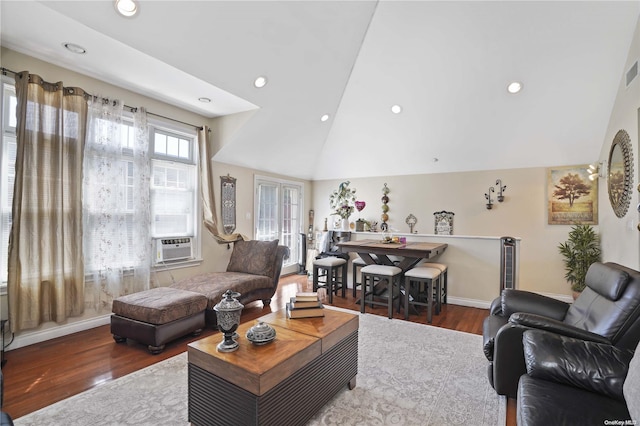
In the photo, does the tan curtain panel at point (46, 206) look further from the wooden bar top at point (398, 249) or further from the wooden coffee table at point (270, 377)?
the wooden bar top at point (398, 249)

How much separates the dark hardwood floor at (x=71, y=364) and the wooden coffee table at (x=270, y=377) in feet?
3.84

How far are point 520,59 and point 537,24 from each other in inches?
16.8

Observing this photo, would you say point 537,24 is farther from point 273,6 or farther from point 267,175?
point 267,175

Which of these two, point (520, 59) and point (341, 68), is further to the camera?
point (341, 68)

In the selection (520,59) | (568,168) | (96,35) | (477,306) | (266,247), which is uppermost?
(520,59)

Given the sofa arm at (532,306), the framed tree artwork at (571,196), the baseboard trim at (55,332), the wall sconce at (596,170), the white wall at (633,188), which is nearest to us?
the sofa arm at (532,306)

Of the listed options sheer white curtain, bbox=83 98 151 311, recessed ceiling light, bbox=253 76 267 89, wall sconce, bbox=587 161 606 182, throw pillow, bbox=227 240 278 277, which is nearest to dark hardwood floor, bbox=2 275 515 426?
sheer white curtain, bbox=83 98 151 311

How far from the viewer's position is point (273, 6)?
113 inches

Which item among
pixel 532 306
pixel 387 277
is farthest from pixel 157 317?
pixel 532 306

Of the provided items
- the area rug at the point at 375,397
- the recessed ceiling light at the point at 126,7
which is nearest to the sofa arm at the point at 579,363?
the area rug at the point at 375,397

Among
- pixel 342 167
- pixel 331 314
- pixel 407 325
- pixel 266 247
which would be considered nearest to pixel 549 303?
pixel 407 325

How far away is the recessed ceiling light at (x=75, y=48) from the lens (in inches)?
109

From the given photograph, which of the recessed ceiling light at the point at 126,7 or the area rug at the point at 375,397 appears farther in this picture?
the recessed ceiling light at the point at 126,7

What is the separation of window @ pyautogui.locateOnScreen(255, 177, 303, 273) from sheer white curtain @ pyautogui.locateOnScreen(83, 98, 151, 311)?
2157mm
